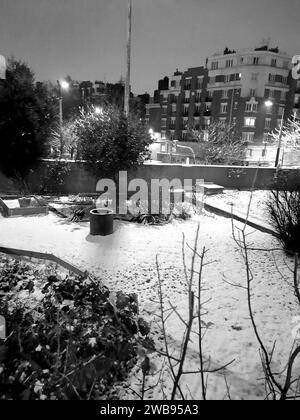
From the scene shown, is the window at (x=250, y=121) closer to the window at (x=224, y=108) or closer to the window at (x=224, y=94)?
the window at (x=224, y=108)

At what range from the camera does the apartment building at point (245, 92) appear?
39.7 metres

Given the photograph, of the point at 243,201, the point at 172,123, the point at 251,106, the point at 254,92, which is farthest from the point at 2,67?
the point at 172,123

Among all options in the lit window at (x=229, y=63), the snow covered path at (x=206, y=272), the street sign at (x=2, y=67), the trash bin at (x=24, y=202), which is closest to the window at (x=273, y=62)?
the lit window at (x=229, y=63)

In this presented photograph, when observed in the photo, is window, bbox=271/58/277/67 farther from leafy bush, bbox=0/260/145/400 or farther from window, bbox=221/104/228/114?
leafy bush, bbox=0/260/145/400

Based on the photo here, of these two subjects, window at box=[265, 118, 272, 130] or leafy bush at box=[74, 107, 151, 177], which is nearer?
leafy bush at box=[74, 107, 151, 177]

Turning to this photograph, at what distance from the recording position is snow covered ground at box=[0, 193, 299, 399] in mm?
3412

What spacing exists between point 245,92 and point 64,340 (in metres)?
43.6

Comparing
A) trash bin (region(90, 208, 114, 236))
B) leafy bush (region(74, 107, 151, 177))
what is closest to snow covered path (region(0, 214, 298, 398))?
trash bin (region(90, 208, 114, 236))

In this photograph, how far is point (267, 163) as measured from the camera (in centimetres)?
2802

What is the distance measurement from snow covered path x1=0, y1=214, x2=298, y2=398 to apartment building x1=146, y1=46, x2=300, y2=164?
34.6 meters
